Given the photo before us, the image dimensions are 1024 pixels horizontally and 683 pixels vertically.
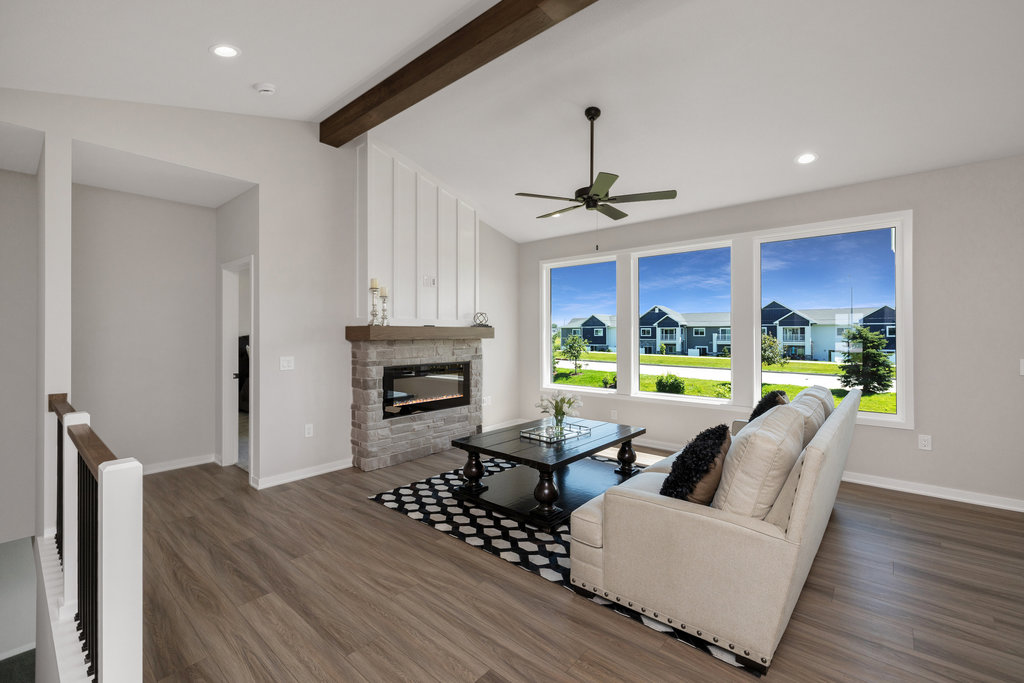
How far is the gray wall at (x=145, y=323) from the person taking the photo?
165 inches

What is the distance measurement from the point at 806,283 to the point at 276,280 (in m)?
4.99

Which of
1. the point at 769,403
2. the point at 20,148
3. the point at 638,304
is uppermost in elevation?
the point at 20,148

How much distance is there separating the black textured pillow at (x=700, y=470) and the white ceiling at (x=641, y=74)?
7.68ft

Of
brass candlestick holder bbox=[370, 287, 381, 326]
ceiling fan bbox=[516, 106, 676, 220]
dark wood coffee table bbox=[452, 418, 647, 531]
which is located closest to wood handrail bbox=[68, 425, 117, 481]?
dark wood coffee table bbox=[452, 418, 647, 531]

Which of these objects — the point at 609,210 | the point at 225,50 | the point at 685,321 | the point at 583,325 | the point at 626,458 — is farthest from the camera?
the point at 583,325

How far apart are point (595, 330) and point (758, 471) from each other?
4.39m

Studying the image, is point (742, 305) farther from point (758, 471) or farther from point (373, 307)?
point (373, 307)

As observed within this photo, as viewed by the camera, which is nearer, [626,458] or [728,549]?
[728,549]

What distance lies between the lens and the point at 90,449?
178cm

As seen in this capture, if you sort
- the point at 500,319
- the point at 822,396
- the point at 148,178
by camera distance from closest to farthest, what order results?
the point at 822,396, the point at 148,178, the point at 500,319

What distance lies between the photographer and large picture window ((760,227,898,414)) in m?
4.25

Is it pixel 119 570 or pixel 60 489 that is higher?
pixel 119 570

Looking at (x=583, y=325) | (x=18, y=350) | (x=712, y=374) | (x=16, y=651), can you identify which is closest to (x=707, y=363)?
(x=712, y=374)

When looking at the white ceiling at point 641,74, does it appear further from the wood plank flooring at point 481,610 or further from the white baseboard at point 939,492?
the wood plank flooring at point 481,610
